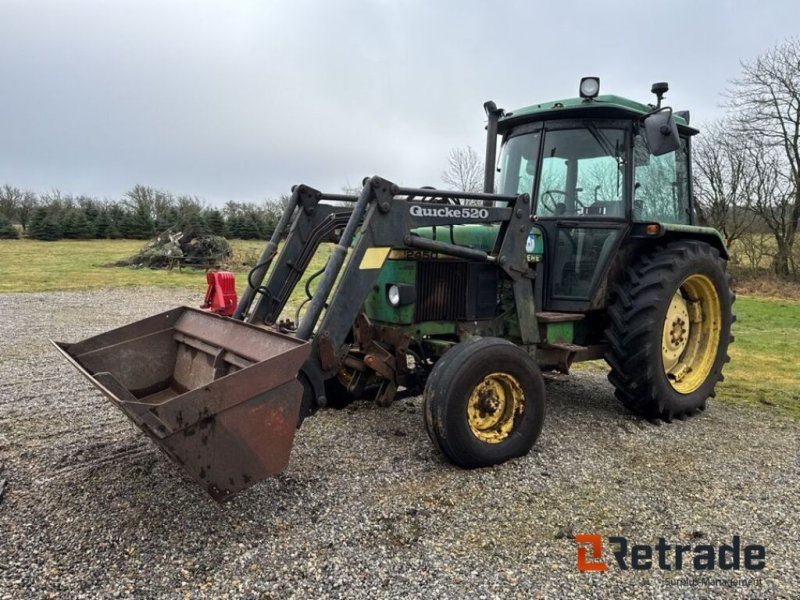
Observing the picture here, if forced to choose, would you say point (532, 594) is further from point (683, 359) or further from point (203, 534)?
point (683, 359)

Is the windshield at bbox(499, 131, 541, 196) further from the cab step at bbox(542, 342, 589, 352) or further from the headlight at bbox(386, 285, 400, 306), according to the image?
the headlight at bbox(386, 285, 400, 306)

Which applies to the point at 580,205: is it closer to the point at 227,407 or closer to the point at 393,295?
the point at 393,295

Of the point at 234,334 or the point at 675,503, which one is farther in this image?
the point at 234,334

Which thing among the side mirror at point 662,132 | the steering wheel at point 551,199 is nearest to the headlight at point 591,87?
the side mirror at point 662,132

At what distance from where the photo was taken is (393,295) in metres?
4.34

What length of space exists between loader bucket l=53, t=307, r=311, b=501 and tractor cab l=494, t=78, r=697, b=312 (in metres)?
2.43

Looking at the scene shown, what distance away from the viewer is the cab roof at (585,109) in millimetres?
4633

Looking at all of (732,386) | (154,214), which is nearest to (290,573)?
(732,386)

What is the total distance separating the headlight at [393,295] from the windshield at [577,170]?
1.49 meters

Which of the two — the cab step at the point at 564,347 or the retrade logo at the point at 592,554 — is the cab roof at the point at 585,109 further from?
the retrade logo at the point at 592,554

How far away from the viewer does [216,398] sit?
275 cm

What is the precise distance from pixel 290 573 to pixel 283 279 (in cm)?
245

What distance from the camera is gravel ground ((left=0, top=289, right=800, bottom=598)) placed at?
2.61m

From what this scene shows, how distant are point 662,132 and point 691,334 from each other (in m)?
2.09
